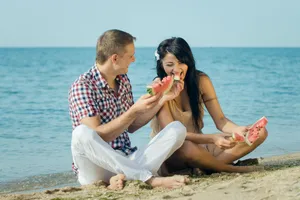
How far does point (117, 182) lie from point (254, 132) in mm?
1464

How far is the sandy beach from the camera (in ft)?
15.0

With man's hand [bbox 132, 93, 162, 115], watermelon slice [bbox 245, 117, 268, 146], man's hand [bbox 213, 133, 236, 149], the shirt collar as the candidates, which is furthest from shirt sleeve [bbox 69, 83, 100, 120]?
watermelon slice [bbox 245, 117, 268, 146]

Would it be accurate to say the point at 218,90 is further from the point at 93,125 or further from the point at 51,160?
the point at 93,125

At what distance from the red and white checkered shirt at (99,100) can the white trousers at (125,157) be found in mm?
207

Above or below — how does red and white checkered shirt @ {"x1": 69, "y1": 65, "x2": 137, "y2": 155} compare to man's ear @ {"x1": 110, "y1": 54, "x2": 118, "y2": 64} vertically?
below

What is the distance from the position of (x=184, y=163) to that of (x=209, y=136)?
1.35ft

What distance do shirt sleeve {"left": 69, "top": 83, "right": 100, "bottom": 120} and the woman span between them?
765 mm

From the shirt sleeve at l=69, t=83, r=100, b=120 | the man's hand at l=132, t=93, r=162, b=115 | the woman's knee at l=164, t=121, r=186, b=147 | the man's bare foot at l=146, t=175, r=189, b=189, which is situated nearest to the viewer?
the man's hand at l=132, t=93, r=162, b=115

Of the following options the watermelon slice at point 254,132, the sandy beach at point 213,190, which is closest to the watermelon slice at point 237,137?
the watermelon slice at point 254,132

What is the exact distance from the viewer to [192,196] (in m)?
4.74

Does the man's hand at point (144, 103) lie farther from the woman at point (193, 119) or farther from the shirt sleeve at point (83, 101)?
the woman at point (193, 119)

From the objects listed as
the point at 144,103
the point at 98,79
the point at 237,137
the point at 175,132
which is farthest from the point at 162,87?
the point at 237,137

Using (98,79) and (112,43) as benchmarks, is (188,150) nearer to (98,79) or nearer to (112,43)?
(98,79)

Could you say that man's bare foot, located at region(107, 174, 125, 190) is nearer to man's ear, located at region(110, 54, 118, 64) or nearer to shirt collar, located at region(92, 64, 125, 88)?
shirt collar, located at region(92, 64, 125, 88)
